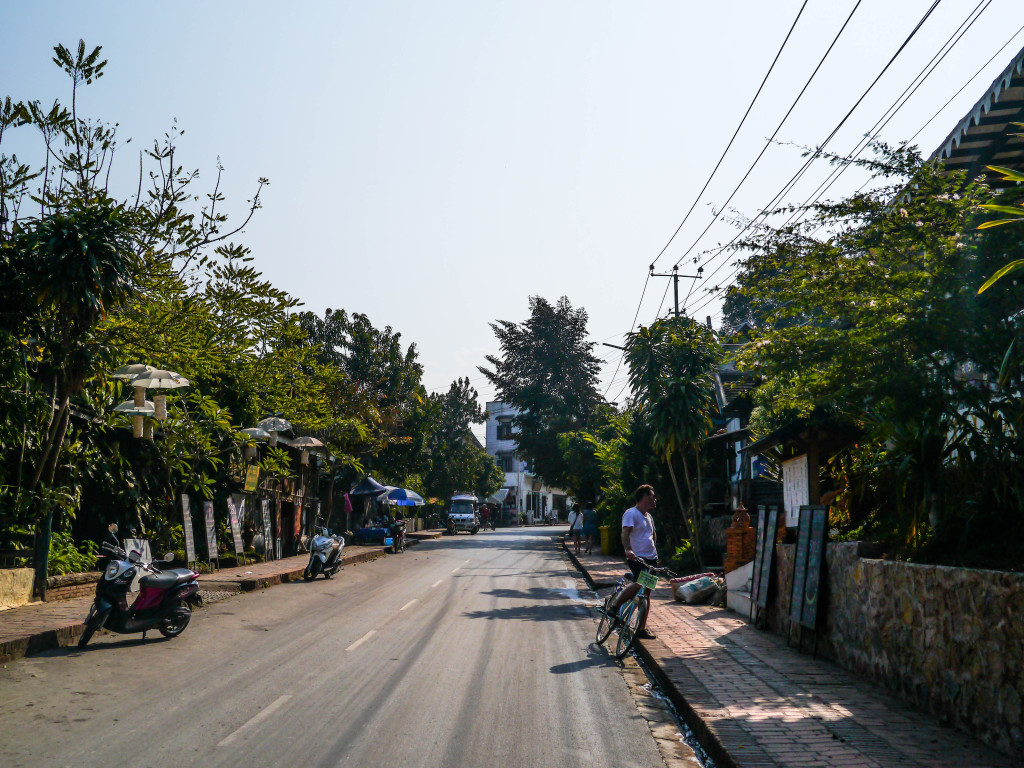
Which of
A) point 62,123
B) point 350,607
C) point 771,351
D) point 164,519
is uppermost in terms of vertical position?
point 62,123

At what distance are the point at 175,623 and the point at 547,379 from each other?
45283mm

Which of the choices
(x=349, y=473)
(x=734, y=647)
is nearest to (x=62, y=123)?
(x=734, y=647)

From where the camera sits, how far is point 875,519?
33.6ft

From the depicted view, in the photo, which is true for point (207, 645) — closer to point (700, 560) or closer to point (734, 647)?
point (734, 647)

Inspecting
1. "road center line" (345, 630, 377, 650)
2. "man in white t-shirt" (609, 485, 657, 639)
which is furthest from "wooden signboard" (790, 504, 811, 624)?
"road center line" (345, 630, 377, 650)

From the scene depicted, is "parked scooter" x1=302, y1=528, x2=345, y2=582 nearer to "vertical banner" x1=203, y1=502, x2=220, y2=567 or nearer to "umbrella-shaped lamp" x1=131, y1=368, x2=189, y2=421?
"vertical banner" x1=203, y1=502, x2=220, y2=567

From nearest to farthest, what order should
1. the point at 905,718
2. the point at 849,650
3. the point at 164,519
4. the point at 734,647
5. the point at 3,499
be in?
the point at 905,718
the point at 849,650
the point at 734,647
the point at 3,499
the point at 164,519

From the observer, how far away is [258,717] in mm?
7102

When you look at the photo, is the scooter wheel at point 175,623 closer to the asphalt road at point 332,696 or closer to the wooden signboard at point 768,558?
the asphalt road at point 332,696

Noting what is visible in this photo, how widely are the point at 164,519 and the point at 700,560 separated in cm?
1295

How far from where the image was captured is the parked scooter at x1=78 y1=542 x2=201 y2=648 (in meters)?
10.8

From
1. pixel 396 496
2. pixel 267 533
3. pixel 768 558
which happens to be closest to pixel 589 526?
pixel 396 496

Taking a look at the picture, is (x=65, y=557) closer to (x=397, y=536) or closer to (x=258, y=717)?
(x=258, y=717)

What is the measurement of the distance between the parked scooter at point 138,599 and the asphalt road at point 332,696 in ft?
0.81
